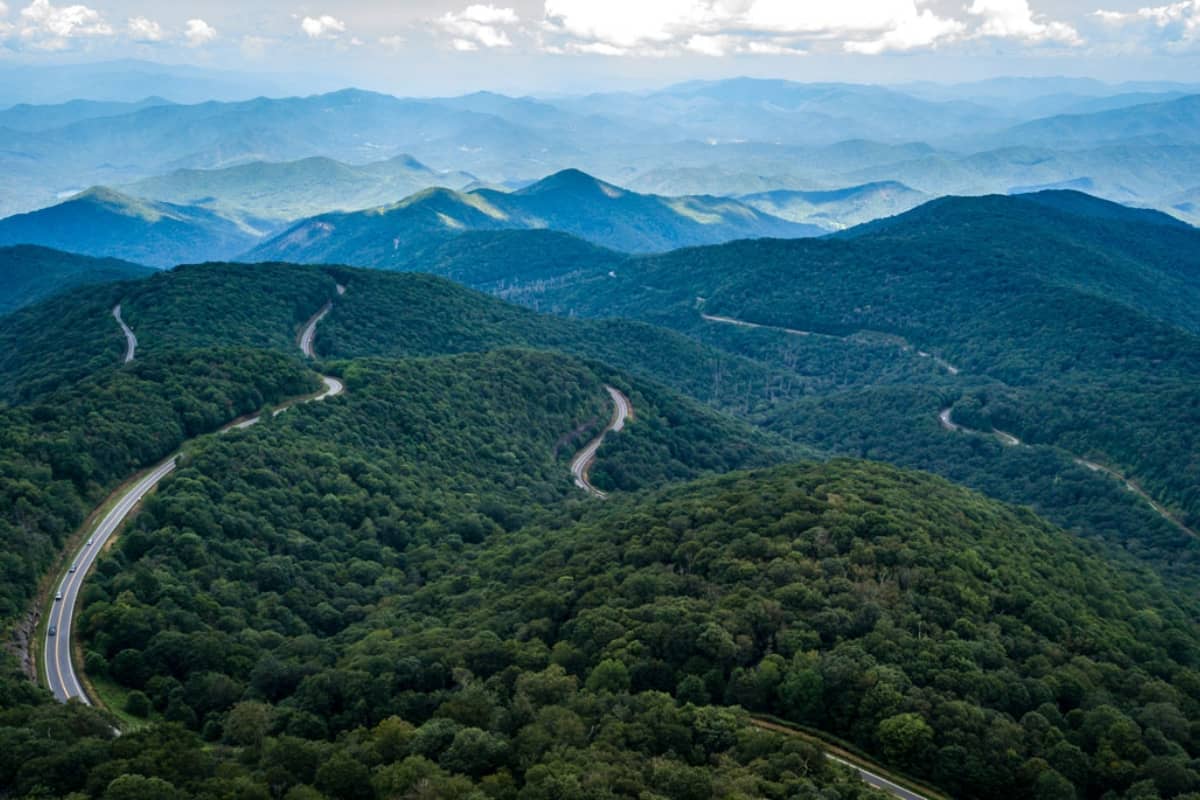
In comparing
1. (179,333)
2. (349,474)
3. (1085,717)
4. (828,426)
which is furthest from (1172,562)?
(179,333)

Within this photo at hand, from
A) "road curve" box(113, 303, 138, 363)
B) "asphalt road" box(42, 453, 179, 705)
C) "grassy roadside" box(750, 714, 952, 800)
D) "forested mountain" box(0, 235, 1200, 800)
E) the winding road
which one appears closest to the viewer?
"forested mountain" box(0, 235, 1200, 800)

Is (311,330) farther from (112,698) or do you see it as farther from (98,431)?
(112,698)

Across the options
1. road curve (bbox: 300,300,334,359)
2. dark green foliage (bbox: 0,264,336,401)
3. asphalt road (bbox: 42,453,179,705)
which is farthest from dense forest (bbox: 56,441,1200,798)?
road curve (bbox: 300,300,334,359)

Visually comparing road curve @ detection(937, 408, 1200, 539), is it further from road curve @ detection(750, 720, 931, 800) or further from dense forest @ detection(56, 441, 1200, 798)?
road curve @ detection(750, 720, 931, 800)

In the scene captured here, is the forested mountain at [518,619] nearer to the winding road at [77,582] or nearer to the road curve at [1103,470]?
the winding road at [77,582]

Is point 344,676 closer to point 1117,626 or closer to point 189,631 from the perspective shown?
point 189,631

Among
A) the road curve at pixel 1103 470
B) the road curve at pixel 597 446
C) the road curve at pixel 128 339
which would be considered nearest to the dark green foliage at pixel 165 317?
the road curve at pixel 128 339
